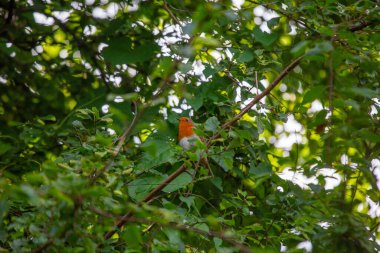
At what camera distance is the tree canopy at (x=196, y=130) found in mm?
1634

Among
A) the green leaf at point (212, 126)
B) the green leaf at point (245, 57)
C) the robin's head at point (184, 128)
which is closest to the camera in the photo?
the green leaf at point (212, 126)

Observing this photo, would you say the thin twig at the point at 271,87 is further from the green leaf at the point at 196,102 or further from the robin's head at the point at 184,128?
the robin's head at the point at 184,128

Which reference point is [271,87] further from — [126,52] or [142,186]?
[126,52]

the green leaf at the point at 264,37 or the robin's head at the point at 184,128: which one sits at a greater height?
the green leaf at the point at 264,37

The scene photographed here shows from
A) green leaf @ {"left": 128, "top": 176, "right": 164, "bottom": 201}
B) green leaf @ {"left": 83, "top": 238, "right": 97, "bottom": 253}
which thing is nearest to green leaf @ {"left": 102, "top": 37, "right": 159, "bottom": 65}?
green leaf @ {"left": 128, "top": 176, "right": 164, "bottom": 201}

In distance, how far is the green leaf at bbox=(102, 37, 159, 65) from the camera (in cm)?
304

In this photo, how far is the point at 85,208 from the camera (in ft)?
5.24

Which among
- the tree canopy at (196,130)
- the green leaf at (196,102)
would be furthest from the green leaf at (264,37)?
the green leaf at (196,102)

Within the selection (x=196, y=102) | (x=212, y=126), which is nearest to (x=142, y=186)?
(x=212, y=126)

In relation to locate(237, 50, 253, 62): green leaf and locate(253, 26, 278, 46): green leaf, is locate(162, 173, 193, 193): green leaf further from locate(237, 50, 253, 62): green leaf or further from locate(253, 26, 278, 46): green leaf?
locate(253, 26, 278, 46): green leaf

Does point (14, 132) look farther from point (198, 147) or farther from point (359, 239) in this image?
point (359, 239)

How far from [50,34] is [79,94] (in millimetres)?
472

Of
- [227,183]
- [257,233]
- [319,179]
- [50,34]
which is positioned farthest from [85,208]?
[50,34]

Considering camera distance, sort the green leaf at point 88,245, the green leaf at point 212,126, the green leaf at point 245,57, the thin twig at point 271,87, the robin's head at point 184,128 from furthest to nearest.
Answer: the robin's head at point 184,128 < the green leaf at point 245,57 < the green leaf at point 212,126 < the thin twig at point 271,87 < the green leaf at point 88,245
